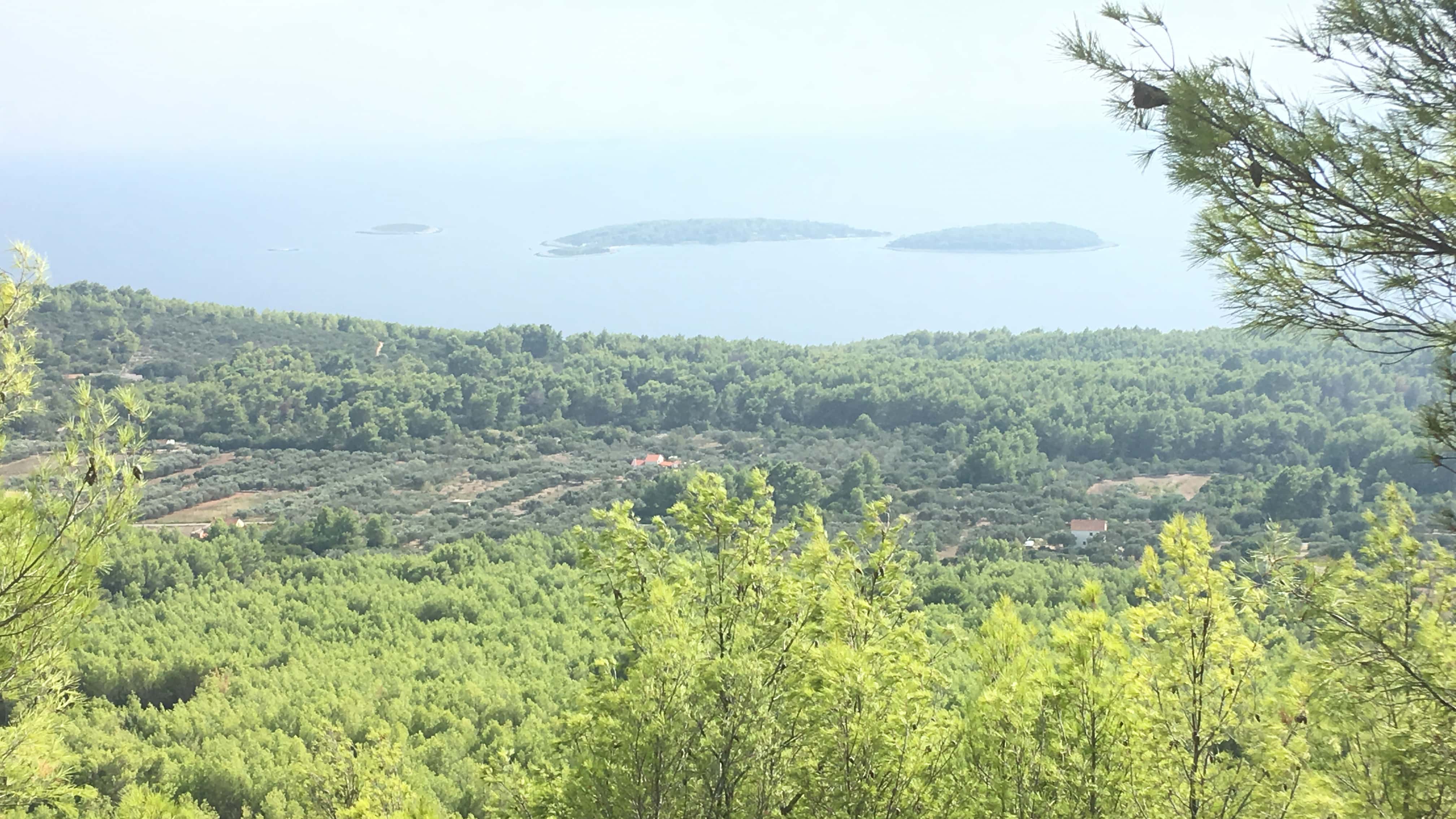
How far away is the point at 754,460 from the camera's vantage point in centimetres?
3080

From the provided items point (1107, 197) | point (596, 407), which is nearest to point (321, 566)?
point (596, 407)

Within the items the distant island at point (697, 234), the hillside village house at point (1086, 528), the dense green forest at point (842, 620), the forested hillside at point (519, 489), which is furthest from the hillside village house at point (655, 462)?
the distant island at point (697, 234)

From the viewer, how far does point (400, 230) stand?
144 meters

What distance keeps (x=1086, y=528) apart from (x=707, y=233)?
11124 cm

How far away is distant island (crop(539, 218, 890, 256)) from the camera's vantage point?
128000mm

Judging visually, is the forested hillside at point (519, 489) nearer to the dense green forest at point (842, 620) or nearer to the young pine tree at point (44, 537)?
the dense green forest at point (842, 620)

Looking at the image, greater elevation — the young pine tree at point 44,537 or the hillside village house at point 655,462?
the young pine tree at point 44,537

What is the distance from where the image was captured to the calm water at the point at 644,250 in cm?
9100

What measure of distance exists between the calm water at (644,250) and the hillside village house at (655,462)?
5236 centimetres

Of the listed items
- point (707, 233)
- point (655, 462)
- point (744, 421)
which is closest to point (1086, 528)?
point (655, 462)

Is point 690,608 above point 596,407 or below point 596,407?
above

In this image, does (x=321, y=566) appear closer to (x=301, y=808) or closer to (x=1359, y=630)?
(x=301, y=808)

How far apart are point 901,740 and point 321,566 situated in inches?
634

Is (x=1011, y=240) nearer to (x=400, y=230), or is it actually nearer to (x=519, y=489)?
(x=400, y=230)
